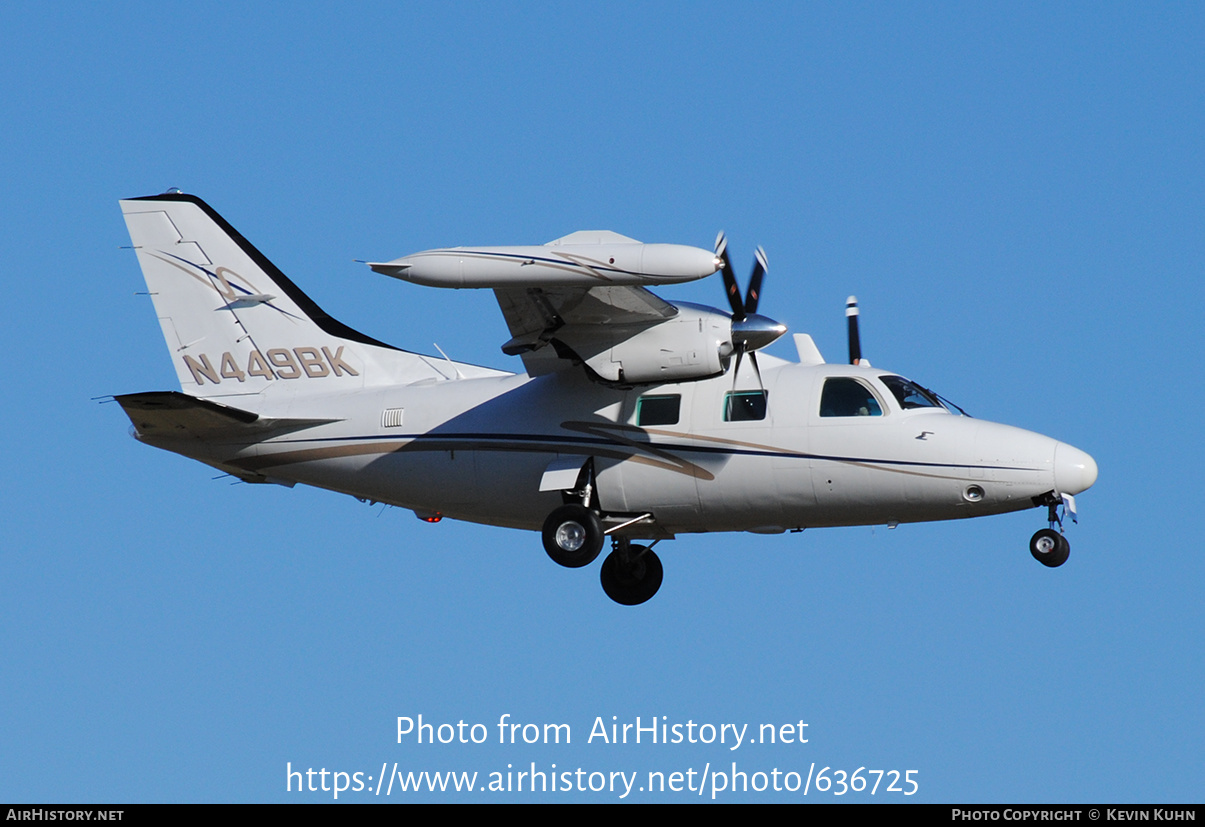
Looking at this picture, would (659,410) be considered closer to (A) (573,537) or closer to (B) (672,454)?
(B) (672,454)

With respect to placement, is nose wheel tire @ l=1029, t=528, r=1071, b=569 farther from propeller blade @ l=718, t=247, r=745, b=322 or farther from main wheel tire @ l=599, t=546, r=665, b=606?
main wheel tire @ l=599, t=546, r=665, b=606

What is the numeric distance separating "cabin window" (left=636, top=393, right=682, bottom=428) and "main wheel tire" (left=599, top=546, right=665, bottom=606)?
7.98 ft

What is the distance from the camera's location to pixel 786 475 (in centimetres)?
1930

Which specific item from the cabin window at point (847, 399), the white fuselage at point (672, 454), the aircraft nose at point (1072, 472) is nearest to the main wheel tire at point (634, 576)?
the white fuselage at point (672, 454)

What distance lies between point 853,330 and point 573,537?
206 inches

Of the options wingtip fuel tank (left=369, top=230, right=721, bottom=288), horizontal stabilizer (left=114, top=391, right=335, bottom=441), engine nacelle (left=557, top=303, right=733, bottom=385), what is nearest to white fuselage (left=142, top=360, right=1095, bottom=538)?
horizontal stabilizer (left=114, top=391, right=335, bottom=441)

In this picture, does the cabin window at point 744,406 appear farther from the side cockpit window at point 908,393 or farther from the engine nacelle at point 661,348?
the side cockpit window at point 908,393

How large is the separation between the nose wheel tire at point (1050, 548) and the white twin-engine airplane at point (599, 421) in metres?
0.03

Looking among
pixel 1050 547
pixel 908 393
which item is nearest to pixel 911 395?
pixel 908 393

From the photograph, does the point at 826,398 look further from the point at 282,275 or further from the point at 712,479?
the point at 282,275

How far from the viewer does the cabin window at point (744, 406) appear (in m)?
19.6

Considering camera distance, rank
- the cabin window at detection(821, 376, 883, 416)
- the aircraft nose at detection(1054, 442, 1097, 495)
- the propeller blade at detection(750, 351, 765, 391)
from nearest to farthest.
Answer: the aircraft nose at detection(1054, 442, 1097, 495) → the cabin window at detection(821, 376, 883, 416) → the propeller blade at detection(750, 351, 765, 391)

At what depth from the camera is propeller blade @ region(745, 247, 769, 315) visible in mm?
19766

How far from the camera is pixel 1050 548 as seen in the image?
1855cm
